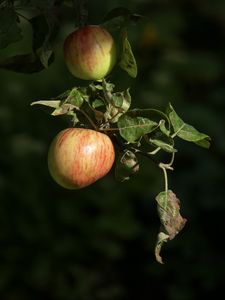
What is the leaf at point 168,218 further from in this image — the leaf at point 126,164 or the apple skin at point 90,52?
the apple skin at point 90,52

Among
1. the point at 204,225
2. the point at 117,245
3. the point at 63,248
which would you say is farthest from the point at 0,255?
the point at 204,225

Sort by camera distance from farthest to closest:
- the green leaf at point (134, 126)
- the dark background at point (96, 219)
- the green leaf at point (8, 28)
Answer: the dark background at point (96, 219)
the green leaf at point (8, 28)
the green leaf at point (134, 126)

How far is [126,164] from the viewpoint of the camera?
1.26m

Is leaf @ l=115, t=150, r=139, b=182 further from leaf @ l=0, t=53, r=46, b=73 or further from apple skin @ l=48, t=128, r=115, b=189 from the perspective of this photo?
leaf @ l=0, t=53, r=46, b=73

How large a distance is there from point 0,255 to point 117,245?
632 millimetres

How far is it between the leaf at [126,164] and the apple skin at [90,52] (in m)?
0.15

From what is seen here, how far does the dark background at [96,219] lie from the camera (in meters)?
3.75

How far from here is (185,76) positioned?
5.48 meters

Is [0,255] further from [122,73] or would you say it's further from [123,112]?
[123,112]

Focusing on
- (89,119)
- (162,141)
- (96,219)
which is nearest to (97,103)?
(89,119)

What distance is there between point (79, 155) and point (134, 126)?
4.5 inches

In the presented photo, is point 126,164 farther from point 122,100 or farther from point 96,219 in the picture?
point 96,219

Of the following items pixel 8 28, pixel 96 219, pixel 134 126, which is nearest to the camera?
pixel 134 126

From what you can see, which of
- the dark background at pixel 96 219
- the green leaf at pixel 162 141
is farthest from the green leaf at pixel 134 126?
the dark background at pixel 96 219
